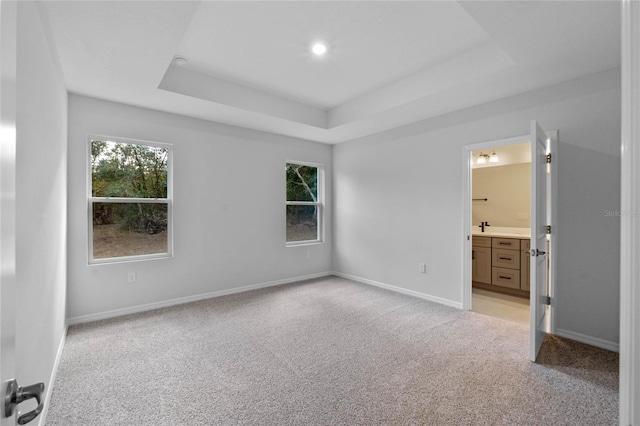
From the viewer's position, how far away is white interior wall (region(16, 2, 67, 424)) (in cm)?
148

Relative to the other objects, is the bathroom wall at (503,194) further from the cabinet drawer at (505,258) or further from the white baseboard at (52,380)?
the white baseboard at (52,380)

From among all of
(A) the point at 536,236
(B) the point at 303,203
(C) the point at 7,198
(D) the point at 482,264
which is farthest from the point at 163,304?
(D) the point at 482,264

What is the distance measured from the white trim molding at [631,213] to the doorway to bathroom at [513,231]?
2.22m

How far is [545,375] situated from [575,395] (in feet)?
0.78

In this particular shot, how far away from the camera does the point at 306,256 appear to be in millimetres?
5391

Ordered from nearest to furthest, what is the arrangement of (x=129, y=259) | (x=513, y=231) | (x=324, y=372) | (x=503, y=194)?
(x=324, y=372) < (x=129, y=259) < (x=513, y=231) < (x=503, y=194)

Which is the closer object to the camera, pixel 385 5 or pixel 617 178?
pixel 385 5

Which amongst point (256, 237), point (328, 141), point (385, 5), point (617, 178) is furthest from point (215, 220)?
point (617, 178)

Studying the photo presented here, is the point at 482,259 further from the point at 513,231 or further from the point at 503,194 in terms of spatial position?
the point at 503,194

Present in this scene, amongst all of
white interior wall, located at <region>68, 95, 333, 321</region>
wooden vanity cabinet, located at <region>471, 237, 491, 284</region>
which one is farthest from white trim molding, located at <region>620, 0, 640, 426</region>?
wooden vanity cabinet, located at <region>471, 237, 491, 284</region>

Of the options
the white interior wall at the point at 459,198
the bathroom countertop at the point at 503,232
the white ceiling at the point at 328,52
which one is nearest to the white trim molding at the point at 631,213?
the white ceiling at the point at 328,52

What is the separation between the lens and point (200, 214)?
4188 mm

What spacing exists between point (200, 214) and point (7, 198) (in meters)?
3.72

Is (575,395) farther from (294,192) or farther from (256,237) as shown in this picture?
(294,192)
